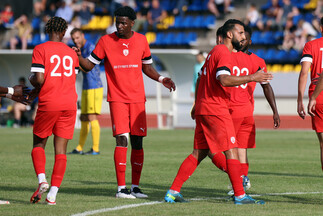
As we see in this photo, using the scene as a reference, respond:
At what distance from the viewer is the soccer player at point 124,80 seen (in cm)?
879

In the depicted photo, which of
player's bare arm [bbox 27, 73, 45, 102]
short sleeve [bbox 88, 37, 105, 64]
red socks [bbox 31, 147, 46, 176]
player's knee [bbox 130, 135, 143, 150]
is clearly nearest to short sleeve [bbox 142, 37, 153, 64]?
short sleeve [bbox 88, 37, 105, 64]

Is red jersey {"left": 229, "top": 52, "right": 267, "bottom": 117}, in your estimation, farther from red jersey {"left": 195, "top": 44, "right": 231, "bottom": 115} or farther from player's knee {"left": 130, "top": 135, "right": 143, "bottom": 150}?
player's knee {"left": 130, "top": 135, "right": 143, "bottom": 150}

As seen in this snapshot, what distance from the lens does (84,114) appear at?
14.8 m

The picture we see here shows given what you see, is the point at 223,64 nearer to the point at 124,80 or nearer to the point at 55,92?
the point at 124,80

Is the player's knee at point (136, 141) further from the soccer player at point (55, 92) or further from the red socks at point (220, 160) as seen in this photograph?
the red socks at point (220, 160)

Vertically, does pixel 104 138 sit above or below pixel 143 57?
below

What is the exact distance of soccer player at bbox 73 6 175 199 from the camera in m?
8.79

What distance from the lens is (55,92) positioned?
26.0 ft

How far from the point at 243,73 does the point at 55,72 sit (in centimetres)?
240

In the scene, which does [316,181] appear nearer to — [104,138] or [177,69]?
[104,138]

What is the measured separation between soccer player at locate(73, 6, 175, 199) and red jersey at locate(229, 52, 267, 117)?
1.18 m

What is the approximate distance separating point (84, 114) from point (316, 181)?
19.7 ft

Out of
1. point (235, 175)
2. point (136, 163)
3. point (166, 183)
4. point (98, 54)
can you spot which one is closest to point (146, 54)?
point (98, 54)

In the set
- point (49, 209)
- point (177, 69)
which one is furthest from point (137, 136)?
point (177, 69)
